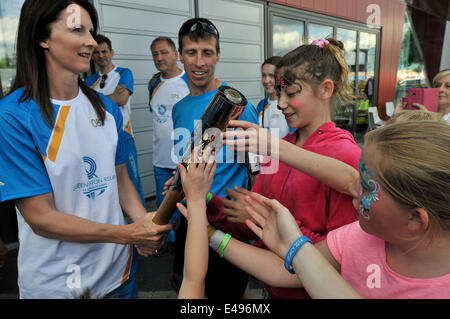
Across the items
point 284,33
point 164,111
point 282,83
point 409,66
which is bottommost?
point 164,111

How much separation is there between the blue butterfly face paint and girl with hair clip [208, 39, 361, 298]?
0.16 meters

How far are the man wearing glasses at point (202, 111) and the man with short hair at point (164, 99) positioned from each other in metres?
1.09


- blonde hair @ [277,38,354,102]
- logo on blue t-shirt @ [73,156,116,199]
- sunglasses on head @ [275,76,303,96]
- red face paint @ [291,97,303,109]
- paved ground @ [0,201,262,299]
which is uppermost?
blonde hair @ [277,38,354,102]

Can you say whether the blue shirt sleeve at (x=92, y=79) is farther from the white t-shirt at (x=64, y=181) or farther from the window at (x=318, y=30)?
the window at (x=318, y=30)

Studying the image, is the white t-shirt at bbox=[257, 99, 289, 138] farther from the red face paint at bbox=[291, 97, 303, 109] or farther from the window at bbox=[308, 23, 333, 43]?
the window at bbox=[308, 23, 333, 43]

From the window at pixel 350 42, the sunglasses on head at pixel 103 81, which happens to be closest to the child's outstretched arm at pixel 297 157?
the sunglasses on head at pixel 103 81

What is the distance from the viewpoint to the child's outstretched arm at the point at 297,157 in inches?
40.6

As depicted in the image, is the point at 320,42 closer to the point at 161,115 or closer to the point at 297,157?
the point at 297,157

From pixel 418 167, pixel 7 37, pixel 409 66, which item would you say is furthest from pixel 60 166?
pixel 409 66

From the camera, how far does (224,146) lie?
1.69 meters

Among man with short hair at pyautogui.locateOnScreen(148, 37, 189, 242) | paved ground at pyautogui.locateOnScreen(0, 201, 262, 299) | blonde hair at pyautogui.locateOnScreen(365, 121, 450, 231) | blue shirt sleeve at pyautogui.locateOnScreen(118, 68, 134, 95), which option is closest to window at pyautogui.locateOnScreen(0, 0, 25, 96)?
blue shirt sleeve at pyautogui.locateOnScreen(118, 68, 134, 95)

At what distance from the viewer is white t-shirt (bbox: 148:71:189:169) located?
3.10m

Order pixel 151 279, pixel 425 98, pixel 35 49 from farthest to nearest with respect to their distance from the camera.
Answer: pixel 425 98
pixel 151 279
pixel 35 49

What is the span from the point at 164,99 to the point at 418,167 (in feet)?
9.62
